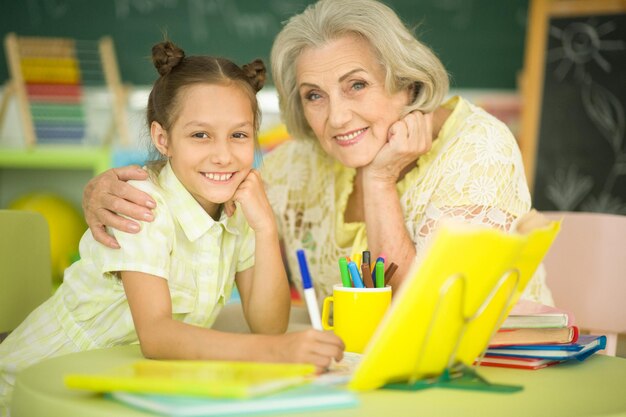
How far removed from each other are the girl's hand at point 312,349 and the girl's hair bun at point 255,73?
0.68 meters

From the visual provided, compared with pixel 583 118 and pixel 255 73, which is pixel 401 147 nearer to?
pixel 255 73

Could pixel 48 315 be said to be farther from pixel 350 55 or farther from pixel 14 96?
pixel 14 96

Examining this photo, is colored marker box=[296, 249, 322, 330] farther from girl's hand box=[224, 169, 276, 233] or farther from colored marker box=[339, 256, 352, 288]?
girl's hand box=[224, 169, 276, 233]

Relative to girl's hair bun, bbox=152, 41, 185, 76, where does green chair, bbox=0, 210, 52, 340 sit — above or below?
below

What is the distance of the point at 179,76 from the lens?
4.89 feet

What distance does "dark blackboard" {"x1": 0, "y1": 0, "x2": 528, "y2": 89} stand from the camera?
420 centimetres

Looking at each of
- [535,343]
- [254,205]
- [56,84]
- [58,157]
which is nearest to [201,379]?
[535,343]

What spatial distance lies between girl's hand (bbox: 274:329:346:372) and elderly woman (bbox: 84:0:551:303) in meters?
0.62

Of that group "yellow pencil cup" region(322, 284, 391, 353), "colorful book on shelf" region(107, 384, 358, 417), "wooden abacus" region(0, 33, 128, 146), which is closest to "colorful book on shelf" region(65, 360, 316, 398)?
"colorful book on shelf" region(107, 384, 358, 417)

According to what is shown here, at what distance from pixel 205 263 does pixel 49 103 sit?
294 cm

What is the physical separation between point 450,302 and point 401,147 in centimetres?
88

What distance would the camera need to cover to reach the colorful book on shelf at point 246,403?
2.58ft

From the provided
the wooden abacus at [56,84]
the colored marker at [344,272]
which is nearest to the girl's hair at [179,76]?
the colored marker at [344,272]

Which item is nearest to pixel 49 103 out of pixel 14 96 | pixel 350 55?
pixel 14 96
